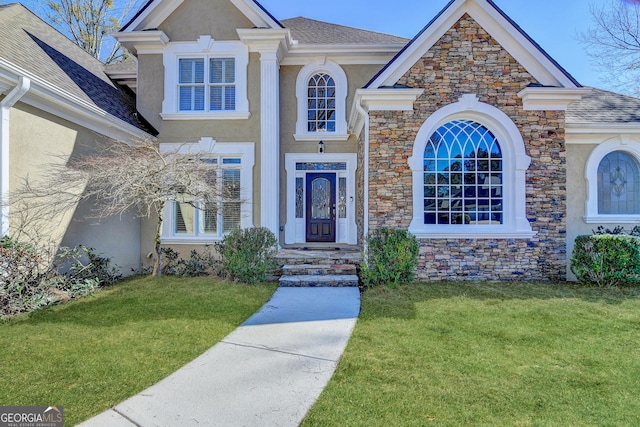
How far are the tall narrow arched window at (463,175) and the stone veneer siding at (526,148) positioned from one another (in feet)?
1.87

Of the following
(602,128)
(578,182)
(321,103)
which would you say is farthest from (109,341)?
(602,128)

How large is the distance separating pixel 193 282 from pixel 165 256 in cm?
207

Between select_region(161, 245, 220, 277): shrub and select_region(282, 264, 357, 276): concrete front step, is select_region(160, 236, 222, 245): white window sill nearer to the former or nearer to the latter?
select_region(161, 245, 220, 277): shrub

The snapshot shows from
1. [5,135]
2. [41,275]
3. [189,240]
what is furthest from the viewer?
[189,240]

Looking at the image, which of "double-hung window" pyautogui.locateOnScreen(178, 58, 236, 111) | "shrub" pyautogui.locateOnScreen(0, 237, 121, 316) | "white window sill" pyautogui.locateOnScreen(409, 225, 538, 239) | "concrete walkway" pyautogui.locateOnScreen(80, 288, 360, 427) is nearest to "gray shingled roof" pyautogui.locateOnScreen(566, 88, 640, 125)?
"white window sill" pyautogui.locateOnScreen(409, 225, 538, 239)

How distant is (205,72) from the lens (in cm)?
1009

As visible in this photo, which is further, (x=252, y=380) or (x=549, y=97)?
(x=549, y=97)

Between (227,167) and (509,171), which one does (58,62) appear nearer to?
(227,167)

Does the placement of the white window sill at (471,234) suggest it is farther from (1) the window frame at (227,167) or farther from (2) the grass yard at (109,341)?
(1) the window frame at (227,167)

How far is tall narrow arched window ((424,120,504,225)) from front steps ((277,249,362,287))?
217 centimetres

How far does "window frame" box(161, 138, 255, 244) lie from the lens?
32.6ft

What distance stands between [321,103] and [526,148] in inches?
227

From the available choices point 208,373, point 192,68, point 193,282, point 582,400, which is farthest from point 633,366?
point 192,68

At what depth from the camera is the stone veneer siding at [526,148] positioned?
26.7 feet
